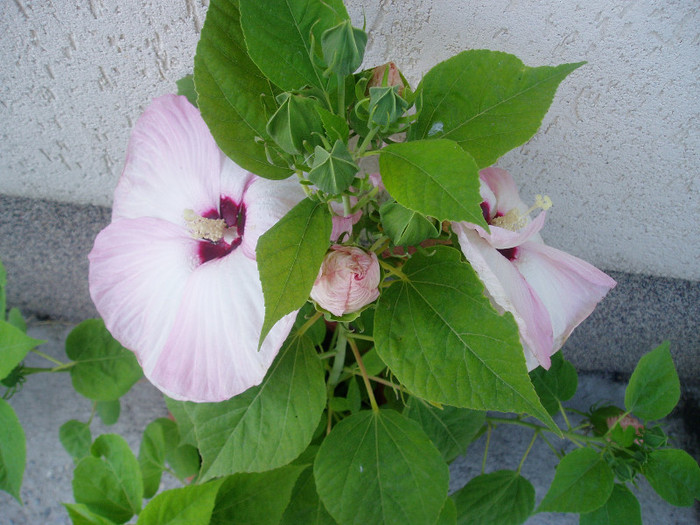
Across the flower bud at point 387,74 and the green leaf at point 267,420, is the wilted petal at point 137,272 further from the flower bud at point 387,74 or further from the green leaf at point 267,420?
the flower bud at point 387,74

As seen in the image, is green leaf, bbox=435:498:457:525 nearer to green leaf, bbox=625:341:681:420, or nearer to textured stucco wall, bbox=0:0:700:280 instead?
green leaf, bbox=625:341:681:420

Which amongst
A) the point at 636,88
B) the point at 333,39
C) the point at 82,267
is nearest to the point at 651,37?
the point at 636,88

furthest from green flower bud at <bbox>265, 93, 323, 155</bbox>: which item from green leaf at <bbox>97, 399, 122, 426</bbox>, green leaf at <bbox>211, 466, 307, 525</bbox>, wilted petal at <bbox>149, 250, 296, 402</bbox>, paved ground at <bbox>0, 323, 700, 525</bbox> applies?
paved ground at <bbox>0, 323, 700, 525</bbox>

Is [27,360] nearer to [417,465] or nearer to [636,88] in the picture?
[417,465]

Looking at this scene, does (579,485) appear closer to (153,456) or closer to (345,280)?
(345,280)

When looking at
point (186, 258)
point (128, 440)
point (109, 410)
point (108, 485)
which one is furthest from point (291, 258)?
point (128, 440)

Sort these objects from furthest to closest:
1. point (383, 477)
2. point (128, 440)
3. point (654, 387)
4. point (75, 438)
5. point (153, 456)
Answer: point (128, 440) < point (75, 438) < point (153, 456) < point (654, 387) < point (383, 477)
